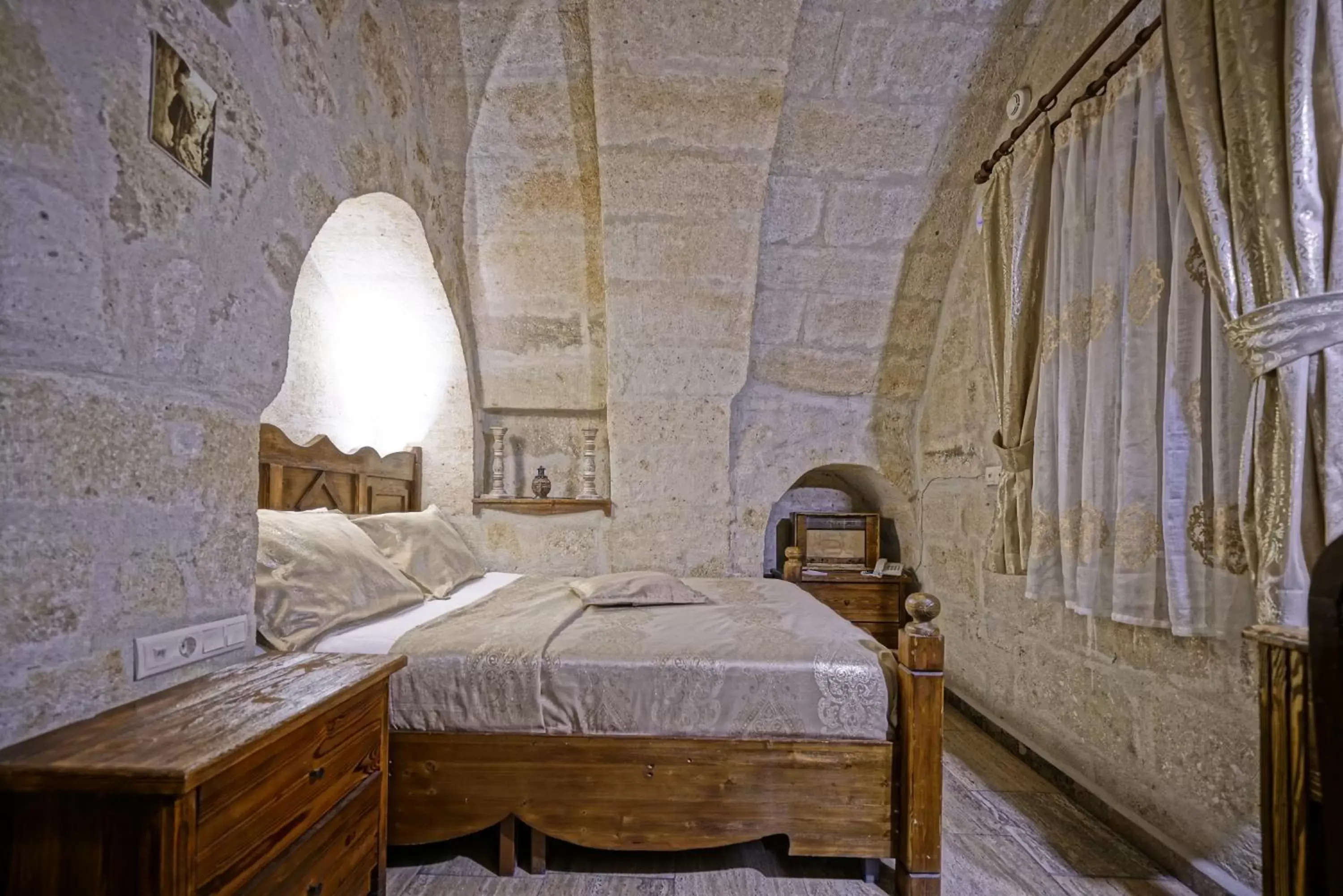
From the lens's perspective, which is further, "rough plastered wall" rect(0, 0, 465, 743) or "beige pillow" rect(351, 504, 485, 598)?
"beige pillow" rect(351, 504, 485, 598)

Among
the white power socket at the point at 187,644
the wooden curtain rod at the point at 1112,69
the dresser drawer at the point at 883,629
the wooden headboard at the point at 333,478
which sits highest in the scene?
the wooden curtain rod at the point at 1112,69

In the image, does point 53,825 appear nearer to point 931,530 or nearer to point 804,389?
point 804,389

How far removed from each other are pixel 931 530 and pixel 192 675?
331cm

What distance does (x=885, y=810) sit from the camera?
59.2 inches

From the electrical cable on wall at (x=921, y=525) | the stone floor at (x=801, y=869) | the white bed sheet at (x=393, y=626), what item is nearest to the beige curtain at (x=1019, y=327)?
the stone floor at (x=801, y=869)

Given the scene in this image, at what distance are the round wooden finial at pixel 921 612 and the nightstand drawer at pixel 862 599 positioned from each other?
196cm

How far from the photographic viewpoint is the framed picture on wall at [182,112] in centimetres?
111

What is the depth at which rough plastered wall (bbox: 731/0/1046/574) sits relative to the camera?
2430 millimetres

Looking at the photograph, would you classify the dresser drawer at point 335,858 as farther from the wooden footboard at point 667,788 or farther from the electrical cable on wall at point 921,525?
the electrical cable on wall at point 921,525

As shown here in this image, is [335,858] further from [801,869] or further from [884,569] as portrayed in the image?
[884,569]

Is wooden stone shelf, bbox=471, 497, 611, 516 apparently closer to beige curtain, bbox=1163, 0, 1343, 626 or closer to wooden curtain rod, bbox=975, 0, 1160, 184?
wooden curtain rod, bbox=975, 0, 1160, 184

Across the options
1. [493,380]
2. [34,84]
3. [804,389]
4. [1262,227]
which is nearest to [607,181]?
[493,380]

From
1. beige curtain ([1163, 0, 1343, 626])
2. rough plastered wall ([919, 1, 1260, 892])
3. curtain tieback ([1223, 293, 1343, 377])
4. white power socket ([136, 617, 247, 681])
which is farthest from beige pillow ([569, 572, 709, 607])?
curtain tieback ([1223, 293, 1343, 377])

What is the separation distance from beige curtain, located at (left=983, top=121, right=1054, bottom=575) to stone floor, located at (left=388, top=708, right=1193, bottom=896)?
89 centimetres
